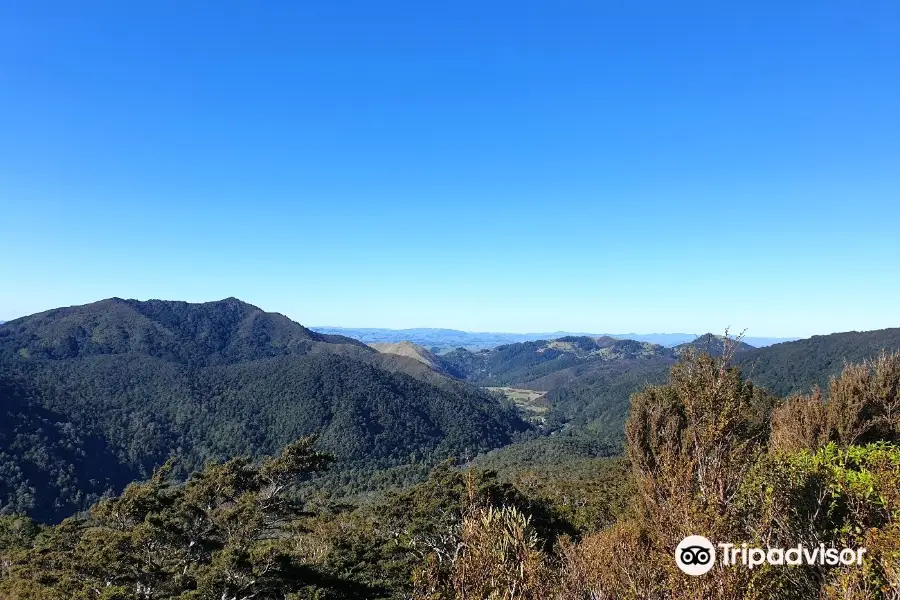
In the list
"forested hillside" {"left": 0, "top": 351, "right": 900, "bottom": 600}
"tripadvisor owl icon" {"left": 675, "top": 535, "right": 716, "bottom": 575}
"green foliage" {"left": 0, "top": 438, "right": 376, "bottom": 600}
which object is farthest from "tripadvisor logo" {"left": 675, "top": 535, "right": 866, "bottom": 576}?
"green foliage" {"left": 0, "top": 438, "right": 376, "bottom": 600}

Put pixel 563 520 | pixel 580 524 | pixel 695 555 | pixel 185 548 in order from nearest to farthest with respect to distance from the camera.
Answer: pixel 695 555, pixel 185 548, pixel 580 524, pixel 563 520

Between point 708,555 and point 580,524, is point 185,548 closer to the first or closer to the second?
point 580,524

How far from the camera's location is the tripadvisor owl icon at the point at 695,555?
6.61 m

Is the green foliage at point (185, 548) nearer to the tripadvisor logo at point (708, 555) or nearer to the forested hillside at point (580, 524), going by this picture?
the forested hillside at point (580, 524)

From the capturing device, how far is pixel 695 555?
686 cm

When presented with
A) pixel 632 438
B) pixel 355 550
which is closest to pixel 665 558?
pixel 632 438

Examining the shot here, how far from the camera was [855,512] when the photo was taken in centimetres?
903

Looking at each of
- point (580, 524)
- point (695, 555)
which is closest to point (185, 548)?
point (580, 524)

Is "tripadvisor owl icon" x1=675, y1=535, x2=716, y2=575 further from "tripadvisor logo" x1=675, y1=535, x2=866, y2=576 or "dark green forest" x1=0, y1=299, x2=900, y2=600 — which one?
"dark green forest" x1=0, y1=299, x2=900, y2=600

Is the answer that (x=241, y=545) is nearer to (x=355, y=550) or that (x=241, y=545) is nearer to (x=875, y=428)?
(x=355, y=550)

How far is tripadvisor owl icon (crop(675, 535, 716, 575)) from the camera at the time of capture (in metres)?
6.61

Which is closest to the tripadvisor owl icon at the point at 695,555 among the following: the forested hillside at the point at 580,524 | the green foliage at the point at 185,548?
the forested hillside at the point at 580,524

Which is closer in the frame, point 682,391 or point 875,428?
point 682,391

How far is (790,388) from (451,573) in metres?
220
